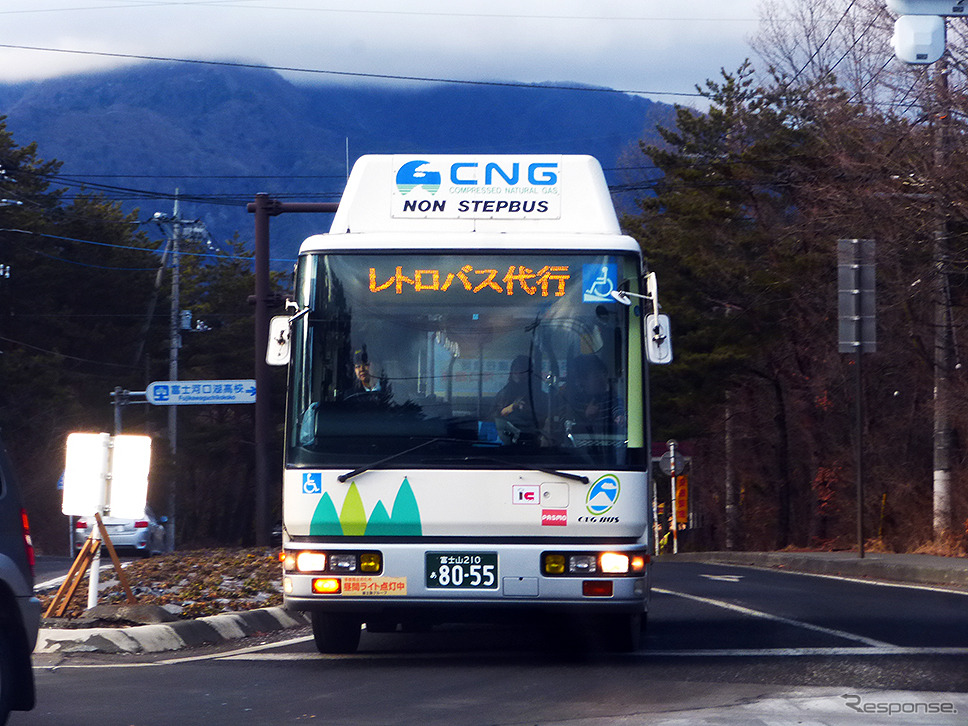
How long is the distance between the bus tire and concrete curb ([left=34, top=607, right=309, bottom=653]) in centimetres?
137

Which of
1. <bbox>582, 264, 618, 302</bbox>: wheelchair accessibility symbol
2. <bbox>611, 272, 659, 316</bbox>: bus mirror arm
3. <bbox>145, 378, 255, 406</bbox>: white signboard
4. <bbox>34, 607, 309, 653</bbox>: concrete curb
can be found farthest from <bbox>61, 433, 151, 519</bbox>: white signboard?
<bbox>145, 378, 255, 406</bbox>: white signboard

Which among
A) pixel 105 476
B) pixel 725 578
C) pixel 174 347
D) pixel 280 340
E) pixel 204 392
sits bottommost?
pixel 725 578

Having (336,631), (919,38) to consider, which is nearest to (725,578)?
(919,38)

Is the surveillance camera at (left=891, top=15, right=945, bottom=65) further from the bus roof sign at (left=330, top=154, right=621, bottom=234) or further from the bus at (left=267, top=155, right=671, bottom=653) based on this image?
the bus at (left=267, top=155, right=671, bottom=653)

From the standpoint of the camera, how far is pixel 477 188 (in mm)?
9227

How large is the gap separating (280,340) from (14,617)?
109 inches

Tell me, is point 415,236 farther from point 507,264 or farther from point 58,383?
point 58,383

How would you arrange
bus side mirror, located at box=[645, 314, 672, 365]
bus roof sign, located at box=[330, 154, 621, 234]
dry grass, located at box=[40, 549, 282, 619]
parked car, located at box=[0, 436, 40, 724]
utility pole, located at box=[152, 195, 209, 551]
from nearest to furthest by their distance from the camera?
parked car, located at box=[0, 436, 40, 724] → bus side mirror, located at box=[645, 314, 672, 365] → bus roof sign, located at box=[330, 154, 621, 234] → dry grass, located at box=[40, 549, 282, 619] → utility pole, located at box=[152, 195, 209, 551]

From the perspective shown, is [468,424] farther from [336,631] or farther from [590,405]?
[336,631]

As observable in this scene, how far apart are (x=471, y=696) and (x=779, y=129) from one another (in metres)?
28.7

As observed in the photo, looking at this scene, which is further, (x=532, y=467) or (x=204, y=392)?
(x=204, y=392)

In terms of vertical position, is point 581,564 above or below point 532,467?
below

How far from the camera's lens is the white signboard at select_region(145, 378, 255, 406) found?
79.1 feet

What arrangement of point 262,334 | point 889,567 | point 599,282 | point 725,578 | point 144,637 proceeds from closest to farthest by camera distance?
1. point 599,282
2. point 144,637
3. point 889,567
4. point 725,578
5. point 262,334
